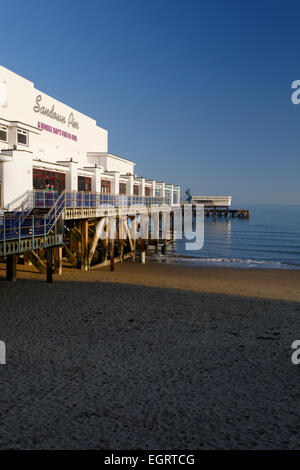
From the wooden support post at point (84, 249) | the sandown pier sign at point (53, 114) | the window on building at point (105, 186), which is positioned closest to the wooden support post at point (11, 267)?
the wooden support post at point (84, 249)

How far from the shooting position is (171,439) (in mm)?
6301

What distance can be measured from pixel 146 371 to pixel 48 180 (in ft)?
72.6

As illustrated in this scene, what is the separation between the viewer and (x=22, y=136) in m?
25.3

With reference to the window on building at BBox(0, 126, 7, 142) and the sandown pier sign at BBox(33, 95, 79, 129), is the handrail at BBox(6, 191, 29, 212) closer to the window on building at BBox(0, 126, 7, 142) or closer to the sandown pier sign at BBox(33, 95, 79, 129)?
the window on building at BBox(0, 126, 7, 142)

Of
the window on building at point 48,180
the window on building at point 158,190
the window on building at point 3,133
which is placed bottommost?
the window on building at point 48,180

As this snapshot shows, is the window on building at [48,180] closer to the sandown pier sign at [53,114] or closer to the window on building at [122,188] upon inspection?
the sandown pier sign at [53,114]

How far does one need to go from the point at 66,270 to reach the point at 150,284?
5.84m

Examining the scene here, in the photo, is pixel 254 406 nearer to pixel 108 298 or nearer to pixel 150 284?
pixel 108 298

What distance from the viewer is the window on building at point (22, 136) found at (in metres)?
24.9

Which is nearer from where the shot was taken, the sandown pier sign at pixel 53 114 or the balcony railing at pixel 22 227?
the balcony railing at pixel 22 227

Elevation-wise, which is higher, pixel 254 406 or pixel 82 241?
pixel 82 241

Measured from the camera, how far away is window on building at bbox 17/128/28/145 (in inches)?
978

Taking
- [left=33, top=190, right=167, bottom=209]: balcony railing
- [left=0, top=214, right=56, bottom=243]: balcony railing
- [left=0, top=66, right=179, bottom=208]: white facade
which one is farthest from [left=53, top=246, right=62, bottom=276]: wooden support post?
[left=0, top=66, right=179, bottom=208]: white facade
